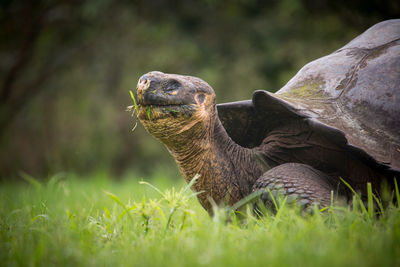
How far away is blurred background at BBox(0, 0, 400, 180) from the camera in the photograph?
312 inches

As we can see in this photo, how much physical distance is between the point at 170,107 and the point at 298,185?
0.84m

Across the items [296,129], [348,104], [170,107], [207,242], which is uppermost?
[170,107]

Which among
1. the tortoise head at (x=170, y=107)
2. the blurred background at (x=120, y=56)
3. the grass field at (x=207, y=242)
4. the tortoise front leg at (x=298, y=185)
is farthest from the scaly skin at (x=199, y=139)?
the blurred background at (x=120, y=56)

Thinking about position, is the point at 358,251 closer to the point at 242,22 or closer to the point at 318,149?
the point at 318,149

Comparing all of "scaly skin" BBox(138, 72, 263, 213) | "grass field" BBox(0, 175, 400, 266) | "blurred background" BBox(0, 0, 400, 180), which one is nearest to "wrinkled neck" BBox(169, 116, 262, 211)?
"scaly skin" BBox(138, 72, 263, 213)

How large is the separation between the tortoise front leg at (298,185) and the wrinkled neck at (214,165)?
0.69ft

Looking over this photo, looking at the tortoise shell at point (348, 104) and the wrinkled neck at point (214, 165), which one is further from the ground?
the tortoise shell at point (348, 104)

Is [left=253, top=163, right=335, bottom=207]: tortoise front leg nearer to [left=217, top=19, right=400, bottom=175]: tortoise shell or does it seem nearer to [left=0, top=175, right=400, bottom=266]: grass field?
[left=0, top=175, right=400, bottom=266]: grass field

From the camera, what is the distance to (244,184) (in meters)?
2.26

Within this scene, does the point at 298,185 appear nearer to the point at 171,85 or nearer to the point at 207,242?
the point at 207,242

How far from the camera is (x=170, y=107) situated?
1.91m

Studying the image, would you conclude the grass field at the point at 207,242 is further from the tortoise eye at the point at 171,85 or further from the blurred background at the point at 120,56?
the blurred background at the point at 120,56

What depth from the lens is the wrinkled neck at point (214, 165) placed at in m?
2.09

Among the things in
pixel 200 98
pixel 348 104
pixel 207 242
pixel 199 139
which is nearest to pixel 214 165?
Answer: pixel 199 139
